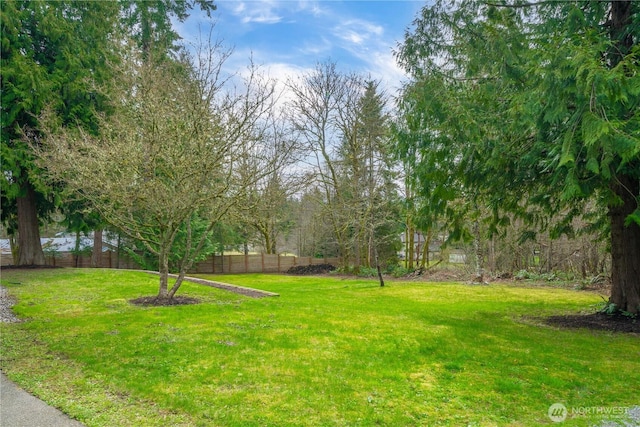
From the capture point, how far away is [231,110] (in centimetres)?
796

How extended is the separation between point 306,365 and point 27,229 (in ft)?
Result: 44.3

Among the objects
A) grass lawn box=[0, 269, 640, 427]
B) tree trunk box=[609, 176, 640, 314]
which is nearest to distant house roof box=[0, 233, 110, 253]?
grass lawn box=[0, 269, 640, 427]

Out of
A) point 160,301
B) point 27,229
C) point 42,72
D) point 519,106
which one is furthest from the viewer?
point 27,229

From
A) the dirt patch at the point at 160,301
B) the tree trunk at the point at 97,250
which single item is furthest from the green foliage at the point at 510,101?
the tree trunk at the point at 97,250

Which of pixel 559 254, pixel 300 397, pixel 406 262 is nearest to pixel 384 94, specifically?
pixel 406 262

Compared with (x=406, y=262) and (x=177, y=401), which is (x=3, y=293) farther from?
(x=406, y=262)

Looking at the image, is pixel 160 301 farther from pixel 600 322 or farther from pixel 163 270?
pixel 600 322

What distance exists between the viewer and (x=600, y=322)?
720cm

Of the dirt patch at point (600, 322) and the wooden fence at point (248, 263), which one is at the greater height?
the wooden fence at point (248, 263)

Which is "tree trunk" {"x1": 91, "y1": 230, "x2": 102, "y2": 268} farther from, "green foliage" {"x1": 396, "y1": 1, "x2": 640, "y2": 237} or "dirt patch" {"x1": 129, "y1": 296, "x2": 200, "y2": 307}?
"green foliage" {"x1": 396, "y1": 1, "x2": 640, "y2": 237}

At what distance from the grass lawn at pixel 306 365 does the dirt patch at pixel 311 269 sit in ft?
41.5

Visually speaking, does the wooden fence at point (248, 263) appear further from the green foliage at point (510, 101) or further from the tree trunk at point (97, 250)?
the green foliage at point (510, 101)

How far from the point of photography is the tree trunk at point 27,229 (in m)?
13.6

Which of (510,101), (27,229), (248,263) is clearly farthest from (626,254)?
(248,263)
